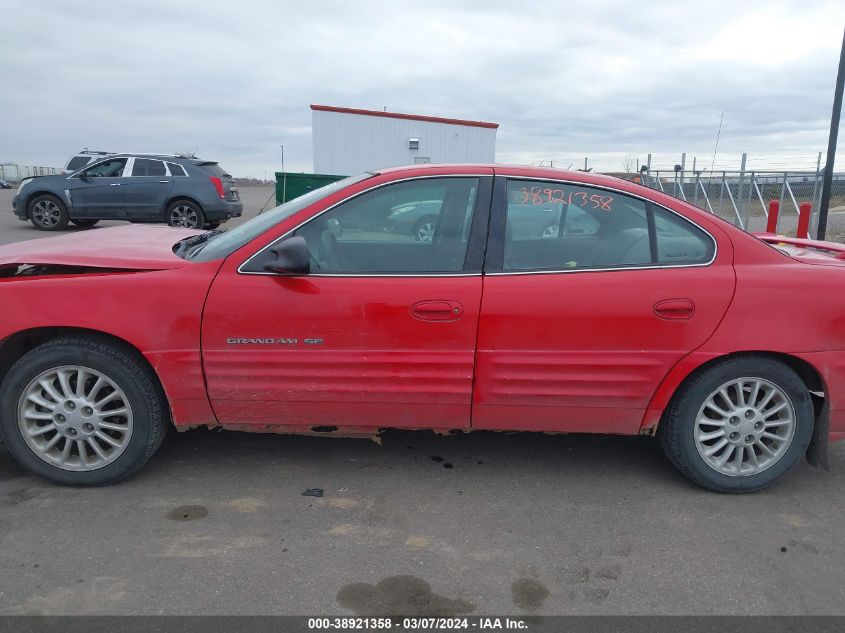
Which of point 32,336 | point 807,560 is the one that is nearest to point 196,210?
point 32,336

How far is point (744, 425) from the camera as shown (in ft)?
11.2

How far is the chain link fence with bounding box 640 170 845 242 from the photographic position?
15.7 m

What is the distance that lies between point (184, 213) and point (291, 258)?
12353 millimetres

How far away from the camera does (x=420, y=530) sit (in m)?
3.09

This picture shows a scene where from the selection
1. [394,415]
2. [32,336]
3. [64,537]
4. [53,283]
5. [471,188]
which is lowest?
[64,537]

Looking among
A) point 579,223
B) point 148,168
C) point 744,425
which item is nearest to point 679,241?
point 579,223

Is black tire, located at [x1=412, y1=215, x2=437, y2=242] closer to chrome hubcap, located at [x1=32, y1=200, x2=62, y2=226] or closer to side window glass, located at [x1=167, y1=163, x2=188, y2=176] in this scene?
side window glass, located at [x1=167, y1=163, x2=188, y2=176]

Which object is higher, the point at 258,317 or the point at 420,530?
the point at 258,317

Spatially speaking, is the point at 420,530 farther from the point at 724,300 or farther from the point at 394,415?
the point at 724,300

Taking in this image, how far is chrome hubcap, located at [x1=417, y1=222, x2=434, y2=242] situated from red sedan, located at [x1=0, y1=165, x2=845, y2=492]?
21 millimetres

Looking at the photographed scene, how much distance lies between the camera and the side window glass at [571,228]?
11.0 ft

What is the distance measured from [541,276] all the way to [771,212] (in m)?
12.4

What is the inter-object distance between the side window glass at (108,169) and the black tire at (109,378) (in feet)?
41.0

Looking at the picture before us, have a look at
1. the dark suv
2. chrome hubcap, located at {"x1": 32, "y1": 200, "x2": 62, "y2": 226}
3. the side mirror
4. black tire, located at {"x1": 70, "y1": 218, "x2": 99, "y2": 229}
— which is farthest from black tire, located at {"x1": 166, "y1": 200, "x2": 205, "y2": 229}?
the side mirror
